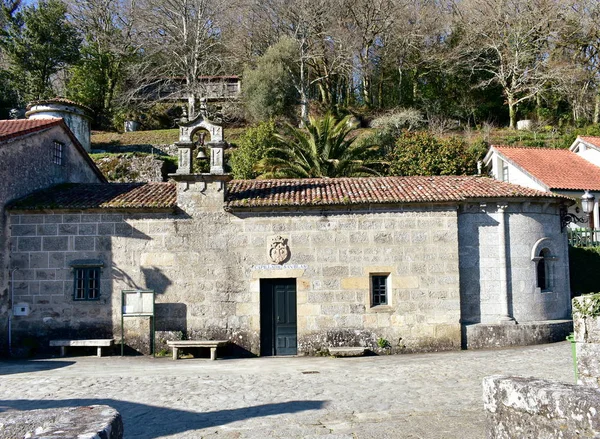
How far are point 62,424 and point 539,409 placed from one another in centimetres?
301

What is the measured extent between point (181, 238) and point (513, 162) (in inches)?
772

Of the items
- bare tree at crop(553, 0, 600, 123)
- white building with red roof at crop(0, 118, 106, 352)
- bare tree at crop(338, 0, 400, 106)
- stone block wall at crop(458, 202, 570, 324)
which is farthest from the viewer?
bare tree at crop(338, 0, 400, 106)

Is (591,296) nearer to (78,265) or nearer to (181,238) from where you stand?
(181,238)

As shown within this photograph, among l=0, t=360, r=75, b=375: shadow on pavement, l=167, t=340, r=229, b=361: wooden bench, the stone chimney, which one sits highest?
the stone chimney

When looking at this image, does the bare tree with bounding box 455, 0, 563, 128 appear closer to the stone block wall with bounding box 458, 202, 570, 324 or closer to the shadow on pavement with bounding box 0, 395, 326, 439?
the stone block wall with bounding box 458, 202, 570, 324

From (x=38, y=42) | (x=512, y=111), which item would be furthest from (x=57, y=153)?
(x=512, y=111)

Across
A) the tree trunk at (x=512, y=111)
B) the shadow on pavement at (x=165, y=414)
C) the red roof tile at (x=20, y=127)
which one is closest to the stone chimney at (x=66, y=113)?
the red roof tile at (x=20, y=127)

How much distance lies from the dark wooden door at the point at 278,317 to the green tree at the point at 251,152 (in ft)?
38.6

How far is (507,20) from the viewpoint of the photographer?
4000 centimetres

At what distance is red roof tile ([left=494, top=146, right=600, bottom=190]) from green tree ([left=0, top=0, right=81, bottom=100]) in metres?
30.5

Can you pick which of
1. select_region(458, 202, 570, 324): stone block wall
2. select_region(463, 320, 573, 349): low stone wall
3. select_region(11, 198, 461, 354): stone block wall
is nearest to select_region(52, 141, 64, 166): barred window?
select_region(11, 198, 461, 354): stone block wall

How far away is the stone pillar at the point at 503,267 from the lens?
1557cm

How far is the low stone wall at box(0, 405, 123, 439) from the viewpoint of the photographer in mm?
2901

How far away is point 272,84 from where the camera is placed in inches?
1490
